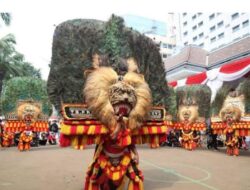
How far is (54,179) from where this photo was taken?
5.92m

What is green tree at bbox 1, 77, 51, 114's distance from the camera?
40.2 feet

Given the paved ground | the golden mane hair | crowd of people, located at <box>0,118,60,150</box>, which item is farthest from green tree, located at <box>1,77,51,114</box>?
the golden mane hair

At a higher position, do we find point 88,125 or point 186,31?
point 186,31

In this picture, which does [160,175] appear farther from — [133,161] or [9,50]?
[9,50]

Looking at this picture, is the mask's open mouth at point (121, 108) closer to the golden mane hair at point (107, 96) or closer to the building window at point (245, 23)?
the golden mane hair at point (107, 96)

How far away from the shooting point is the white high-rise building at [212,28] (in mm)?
37719

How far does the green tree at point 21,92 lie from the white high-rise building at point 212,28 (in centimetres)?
2596

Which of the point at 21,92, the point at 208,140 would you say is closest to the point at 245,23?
the point at 208,140

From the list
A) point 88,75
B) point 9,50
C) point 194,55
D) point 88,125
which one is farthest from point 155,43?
point 9,50

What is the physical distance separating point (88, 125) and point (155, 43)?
5.87ft

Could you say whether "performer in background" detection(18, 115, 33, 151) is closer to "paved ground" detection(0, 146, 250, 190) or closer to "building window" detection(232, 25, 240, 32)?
"paved ground" detection(0, 146, 250, 190)

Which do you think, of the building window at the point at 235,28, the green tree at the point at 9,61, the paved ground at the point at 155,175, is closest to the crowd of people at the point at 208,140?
the paved ground at the point at 155,175

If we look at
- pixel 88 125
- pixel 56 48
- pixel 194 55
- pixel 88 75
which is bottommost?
pixel 88 125

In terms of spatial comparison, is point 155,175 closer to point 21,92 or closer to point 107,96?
point 107,96
